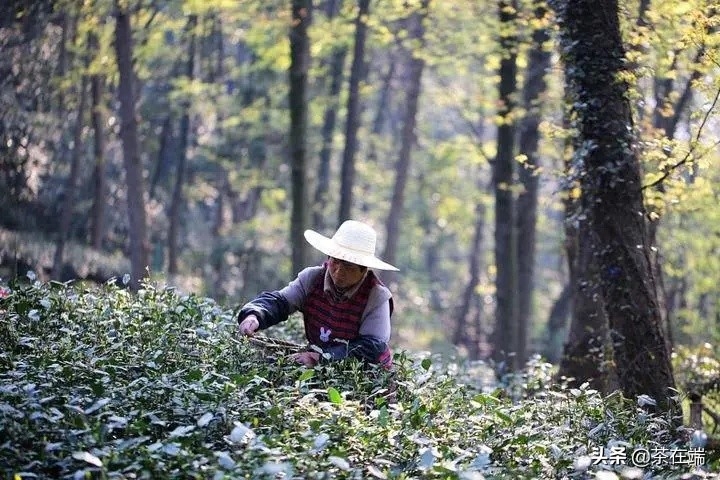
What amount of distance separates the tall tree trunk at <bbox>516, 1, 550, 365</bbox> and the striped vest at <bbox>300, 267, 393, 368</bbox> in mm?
7924

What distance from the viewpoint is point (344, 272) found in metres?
6.70

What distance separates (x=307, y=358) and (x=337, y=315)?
0.67 meters

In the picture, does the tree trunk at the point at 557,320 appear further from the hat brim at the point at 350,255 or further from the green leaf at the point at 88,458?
the green leaf at the point at 88,458

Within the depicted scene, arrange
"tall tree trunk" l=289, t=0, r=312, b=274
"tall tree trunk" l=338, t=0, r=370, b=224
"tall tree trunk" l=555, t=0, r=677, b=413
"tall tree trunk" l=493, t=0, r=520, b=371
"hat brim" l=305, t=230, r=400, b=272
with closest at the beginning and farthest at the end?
"hat brim" l=305, t=230, r=400, b=272 → "tall tree trunk" l=555, t=0, r=677, b=413 → "tall tree trunk" l=493, t=0, r=520, b=371 → "tall tree trunk" l=289, t=0, r=312, b=274 → "tall tree trunk" l=338, t=0, r=370, b=224

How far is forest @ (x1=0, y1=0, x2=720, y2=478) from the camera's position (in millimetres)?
5859

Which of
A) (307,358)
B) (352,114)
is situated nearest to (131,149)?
(352,114)

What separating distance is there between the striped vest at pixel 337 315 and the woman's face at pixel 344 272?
108mm

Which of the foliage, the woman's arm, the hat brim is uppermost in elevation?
the hat brim

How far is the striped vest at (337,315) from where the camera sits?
6.80m

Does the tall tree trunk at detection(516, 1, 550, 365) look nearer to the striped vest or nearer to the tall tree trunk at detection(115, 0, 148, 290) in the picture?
the tall tree trunk at detection(115, 0, 148, 290)

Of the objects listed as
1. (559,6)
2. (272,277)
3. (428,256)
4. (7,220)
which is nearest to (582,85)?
(559,6)

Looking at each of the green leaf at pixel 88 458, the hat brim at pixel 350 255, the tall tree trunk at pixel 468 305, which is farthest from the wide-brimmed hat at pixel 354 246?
the tall tree trunk at pixel 468 305

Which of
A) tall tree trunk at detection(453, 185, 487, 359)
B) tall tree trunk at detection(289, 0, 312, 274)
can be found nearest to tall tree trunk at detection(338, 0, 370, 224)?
tall tree trunk at detection(289, 0, 312, 274)

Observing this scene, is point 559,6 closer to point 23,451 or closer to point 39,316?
point 39,316
